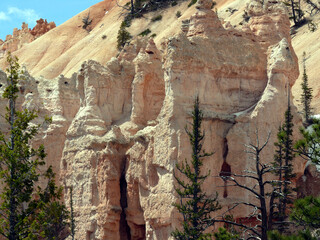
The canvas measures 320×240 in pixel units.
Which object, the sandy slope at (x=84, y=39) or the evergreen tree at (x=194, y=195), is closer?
the evergreen tree at (x=194, y=195)

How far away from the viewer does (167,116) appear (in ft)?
95.9

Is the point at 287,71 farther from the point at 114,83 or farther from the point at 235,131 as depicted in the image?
the point at 114,83

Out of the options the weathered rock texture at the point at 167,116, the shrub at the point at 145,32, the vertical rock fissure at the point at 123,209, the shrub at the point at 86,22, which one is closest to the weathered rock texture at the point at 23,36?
the shrub at the point at 86,22

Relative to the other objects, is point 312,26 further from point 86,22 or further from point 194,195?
point 86,22

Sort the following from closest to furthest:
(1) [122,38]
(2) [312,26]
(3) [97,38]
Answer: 1. (2) [312,26]
2. (1) [122,38]
3. (3) [97,38]

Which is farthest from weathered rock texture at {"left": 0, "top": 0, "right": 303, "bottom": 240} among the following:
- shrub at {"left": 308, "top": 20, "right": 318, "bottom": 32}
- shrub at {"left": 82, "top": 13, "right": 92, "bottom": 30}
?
shrub at {"left": 82, "top": 13, "right": 92, "bottom": 30}

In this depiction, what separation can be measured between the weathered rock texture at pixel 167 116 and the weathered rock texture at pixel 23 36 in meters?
63.3

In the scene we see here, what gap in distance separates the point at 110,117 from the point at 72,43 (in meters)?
58.2

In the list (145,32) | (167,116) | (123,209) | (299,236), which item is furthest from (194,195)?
(145,32)

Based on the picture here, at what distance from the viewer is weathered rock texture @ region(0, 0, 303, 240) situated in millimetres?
29000

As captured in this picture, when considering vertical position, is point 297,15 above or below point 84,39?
below

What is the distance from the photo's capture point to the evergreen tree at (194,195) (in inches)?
1021

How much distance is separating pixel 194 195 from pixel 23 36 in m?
78.8

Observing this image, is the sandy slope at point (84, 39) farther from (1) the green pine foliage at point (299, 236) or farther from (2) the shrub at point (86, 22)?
(1) the green pine foliage at point (299, 236)
